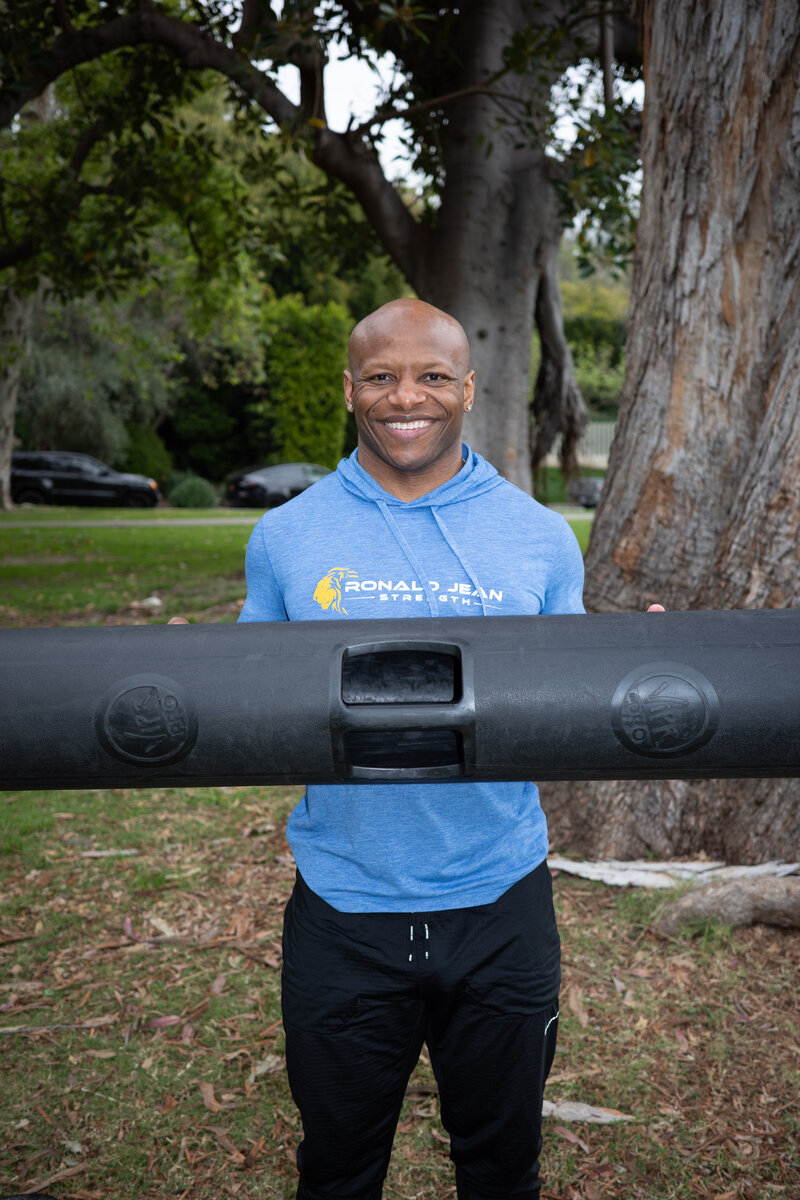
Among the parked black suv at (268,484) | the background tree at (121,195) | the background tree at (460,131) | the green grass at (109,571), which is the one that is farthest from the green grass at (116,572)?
the parked black suv at (268,484)

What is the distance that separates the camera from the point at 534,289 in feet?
27.8

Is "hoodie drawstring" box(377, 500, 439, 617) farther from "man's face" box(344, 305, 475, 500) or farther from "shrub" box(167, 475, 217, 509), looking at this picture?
"shrub" box(167, 475, 217, 509)

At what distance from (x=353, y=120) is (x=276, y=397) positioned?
24222mm

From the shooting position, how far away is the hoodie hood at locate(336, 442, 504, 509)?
1.88 m

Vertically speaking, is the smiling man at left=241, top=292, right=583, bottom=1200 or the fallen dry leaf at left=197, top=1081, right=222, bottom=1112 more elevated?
the smiling man at left=241, top=292, right=583, bottom=1200

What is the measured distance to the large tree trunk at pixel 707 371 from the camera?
3.66 metres

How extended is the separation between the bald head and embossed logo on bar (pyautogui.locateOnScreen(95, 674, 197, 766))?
3.01 ft

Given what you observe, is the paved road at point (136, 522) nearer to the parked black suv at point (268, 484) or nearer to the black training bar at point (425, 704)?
the parked black suv at point (268, 484)

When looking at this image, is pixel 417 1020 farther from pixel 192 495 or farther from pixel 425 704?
pixel 192 495

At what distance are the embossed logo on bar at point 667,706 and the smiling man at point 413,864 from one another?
56 centimetres

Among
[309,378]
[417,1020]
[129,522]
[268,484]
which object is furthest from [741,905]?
[309,378]

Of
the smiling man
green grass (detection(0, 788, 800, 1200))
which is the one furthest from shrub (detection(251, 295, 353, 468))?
the smiling man

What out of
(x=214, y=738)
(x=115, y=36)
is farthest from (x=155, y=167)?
(x=214, y=738)

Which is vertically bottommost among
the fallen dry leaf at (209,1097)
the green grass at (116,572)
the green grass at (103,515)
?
the fallen dry leaf at (209,1097)
